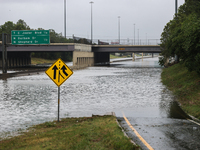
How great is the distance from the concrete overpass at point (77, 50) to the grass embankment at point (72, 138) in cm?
5577

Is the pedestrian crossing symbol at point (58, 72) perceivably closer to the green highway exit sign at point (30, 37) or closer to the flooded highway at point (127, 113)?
the flooded highway at point (127, 113)

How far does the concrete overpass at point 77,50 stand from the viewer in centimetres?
6762

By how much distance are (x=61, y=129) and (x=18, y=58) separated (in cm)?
7518

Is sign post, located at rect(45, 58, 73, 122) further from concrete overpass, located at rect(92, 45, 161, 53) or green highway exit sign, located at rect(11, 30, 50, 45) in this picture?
concrete overpass, located at rect(92, 45, 161, 53)

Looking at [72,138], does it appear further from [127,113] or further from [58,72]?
[127,113]

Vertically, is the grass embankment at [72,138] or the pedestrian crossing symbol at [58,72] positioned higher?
the pedestrian crossing symbol at [58,72]

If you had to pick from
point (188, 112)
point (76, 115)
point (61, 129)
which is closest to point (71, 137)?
point (61, 129)

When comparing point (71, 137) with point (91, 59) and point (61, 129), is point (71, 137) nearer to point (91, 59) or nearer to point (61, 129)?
point (61, 129)

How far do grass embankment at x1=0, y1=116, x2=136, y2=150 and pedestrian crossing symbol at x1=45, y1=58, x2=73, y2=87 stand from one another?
176 centimetres

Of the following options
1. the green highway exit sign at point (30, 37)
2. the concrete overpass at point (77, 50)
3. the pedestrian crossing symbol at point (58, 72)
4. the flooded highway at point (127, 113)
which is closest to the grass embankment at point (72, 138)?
the flooded highway at point (127, 113)

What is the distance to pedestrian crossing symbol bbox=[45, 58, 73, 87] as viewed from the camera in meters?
12.8

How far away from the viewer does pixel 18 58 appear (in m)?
83.3

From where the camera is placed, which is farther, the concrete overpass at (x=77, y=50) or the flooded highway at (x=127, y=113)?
Answer: the concrete overpass at (x=77, y=50)

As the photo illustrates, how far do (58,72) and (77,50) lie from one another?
57.1m
